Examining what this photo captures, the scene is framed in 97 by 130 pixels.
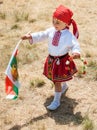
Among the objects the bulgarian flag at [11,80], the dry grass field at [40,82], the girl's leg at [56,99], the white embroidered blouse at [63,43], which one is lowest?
the dry grass field at [40,82]

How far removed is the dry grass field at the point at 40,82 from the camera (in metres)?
5.24

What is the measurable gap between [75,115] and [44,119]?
1.39ft

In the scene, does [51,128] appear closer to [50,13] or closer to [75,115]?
[75,115]

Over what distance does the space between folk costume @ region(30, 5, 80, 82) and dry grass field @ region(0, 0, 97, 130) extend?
54 centimetres

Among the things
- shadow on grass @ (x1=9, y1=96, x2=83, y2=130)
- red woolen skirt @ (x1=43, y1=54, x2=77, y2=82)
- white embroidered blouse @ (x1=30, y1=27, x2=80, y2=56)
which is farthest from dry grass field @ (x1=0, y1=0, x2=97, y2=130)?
white embroidered blouse @ (x1=30, y1=27, x2=80, y2=56)

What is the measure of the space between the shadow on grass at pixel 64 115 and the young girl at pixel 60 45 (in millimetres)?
116

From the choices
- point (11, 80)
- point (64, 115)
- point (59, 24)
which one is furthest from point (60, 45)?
point (64, 115)

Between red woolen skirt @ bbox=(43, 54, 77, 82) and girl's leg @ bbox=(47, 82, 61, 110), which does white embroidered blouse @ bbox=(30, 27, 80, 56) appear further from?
girl's leg @ bbox=(47, 82, 61, 110)

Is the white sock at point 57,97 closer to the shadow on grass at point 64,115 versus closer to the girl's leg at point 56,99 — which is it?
the girl's leg at point 56,99

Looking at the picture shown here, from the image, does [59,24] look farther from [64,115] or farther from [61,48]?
[64,115]

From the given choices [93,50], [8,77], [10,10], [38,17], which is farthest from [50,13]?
[8,77]

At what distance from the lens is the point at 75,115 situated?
17.6 feet

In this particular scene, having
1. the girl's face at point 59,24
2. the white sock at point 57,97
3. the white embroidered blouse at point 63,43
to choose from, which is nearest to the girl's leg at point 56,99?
the white sock at point 57,97

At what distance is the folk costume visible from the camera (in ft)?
16.8
